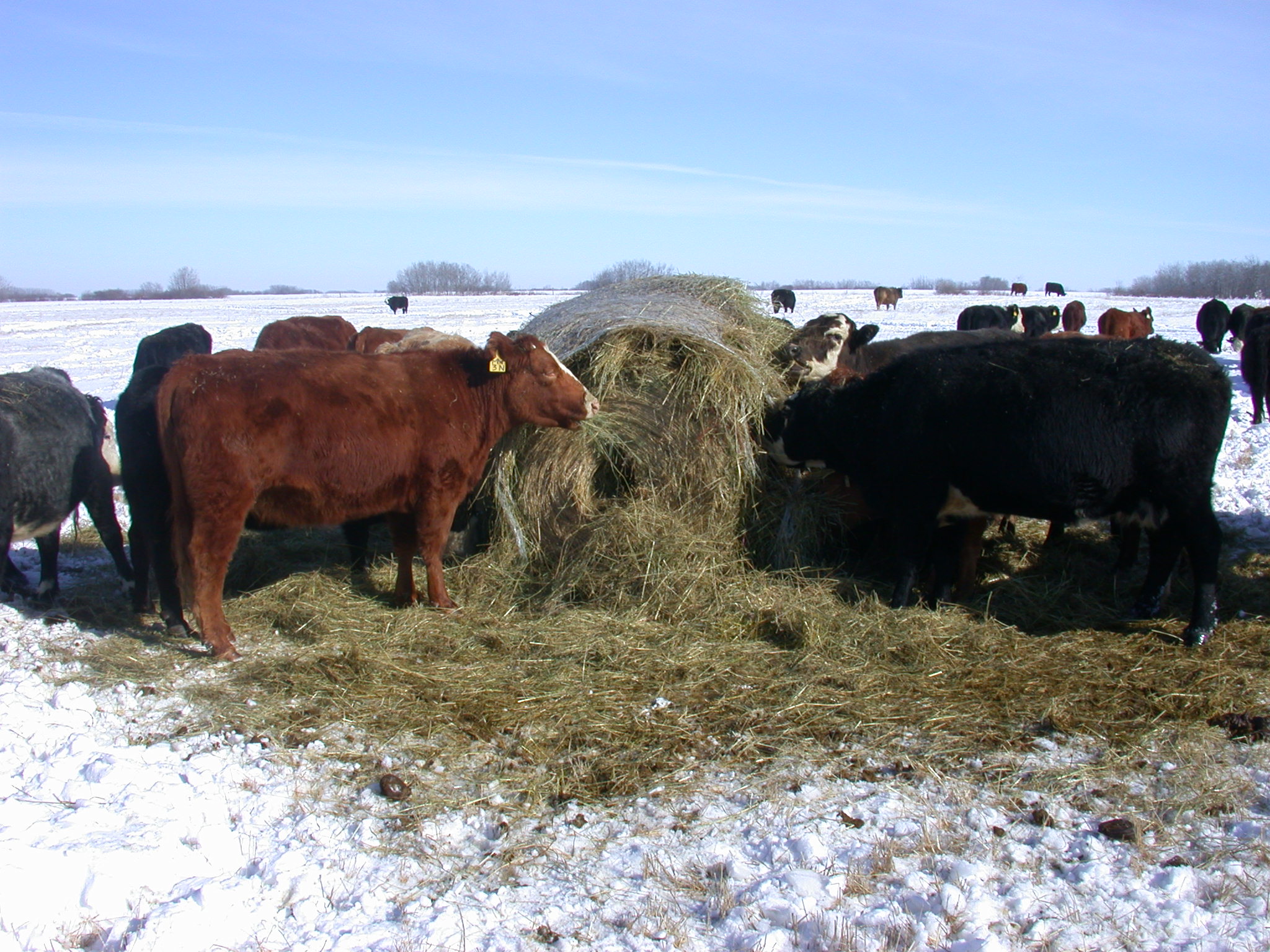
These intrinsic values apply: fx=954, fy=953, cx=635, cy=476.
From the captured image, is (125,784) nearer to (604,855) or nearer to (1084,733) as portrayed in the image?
(604,855)

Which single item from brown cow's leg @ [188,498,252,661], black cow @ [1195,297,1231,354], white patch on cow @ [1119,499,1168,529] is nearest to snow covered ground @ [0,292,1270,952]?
brown cow's leg @ [188,498,252,661]

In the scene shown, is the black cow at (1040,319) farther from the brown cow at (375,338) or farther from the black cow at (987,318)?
the brown cow at (375,338)

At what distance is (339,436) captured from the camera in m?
5.55

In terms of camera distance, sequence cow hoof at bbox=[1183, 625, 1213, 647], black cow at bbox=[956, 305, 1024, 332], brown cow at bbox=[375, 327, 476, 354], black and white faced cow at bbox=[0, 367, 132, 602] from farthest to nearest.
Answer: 1. black cow at bbox=[956, 305, 1024, 332]
2. brown cow at bbox=[375, 327, 476, 354]
3. black and white faced cow at bbox=[0, 367, 132, 602]
4. cow hoof at bbox=[1183, 625, 1213, 647]

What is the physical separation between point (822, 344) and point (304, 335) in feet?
20.3

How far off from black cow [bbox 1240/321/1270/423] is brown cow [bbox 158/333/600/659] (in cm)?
987

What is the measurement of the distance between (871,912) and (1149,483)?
346 centimetres

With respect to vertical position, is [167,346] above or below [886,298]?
below

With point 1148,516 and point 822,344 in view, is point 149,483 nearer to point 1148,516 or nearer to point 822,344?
point 822,344

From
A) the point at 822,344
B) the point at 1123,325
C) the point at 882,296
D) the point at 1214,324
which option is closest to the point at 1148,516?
the point at 822,344

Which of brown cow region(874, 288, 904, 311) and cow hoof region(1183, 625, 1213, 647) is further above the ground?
brown cow region(874, 288, 904, 311)

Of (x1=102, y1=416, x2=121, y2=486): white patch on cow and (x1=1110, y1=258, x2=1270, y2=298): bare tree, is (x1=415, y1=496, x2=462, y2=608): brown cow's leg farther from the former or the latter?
(x1=1110, y1=258, x2=1270, y2=298): bare tree

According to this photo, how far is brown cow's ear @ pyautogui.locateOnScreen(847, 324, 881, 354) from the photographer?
8609 mm

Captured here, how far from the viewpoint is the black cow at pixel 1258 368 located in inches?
475
